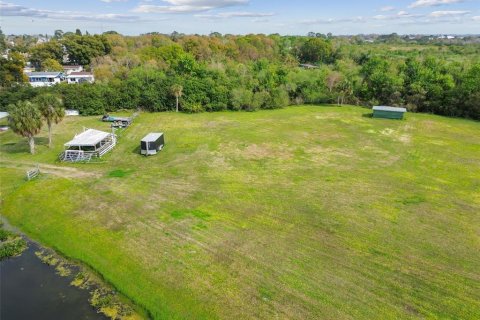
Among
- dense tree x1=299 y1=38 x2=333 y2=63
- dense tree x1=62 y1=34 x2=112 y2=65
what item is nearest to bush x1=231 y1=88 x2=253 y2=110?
dense tree x1=62 y1=34 x2=112 y2=65

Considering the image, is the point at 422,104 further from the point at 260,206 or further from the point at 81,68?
the point at 81,68

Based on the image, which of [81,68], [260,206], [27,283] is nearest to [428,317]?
[260,206]

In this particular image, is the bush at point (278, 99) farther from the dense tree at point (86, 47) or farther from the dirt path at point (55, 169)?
the dense tree at point (86, 47)

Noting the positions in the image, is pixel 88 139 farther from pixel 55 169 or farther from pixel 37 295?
pixel 37 295

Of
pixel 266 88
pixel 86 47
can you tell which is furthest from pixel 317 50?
pixel 86 47

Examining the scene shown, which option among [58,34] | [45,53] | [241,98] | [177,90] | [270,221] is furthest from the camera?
[58,34]

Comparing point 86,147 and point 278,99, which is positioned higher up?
point 278,99
